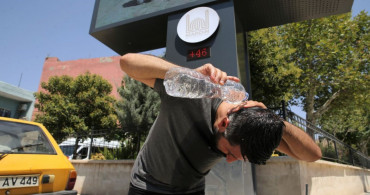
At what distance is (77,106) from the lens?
11281 millimetres

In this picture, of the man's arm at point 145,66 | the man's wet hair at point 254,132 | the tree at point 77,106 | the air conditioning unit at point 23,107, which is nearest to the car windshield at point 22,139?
the man's arm at point 145,66

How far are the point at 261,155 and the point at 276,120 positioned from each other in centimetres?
18

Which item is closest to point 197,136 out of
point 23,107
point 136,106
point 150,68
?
point 150,68

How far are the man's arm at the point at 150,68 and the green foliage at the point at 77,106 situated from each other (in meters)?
10.3

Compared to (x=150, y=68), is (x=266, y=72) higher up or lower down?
higher up

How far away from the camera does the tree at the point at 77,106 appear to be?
10688 mm

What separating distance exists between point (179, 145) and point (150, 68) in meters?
0.45

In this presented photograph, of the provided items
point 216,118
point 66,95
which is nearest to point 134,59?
point 216,118

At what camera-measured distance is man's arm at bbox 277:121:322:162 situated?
4.11 feet

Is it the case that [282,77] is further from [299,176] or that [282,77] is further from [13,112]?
[13,112]

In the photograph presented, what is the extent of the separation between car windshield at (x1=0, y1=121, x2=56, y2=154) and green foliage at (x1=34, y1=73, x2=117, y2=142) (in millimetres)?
7738

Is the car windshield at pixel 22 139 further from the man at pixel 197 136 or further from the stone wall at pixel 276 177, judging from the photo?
the stone wall at pixel 276 177

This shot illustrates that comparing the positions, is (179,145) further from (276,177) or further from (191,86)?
(276,177)

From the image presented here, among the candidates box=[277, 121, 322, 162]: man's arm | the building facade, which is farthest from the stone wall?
the building facade
